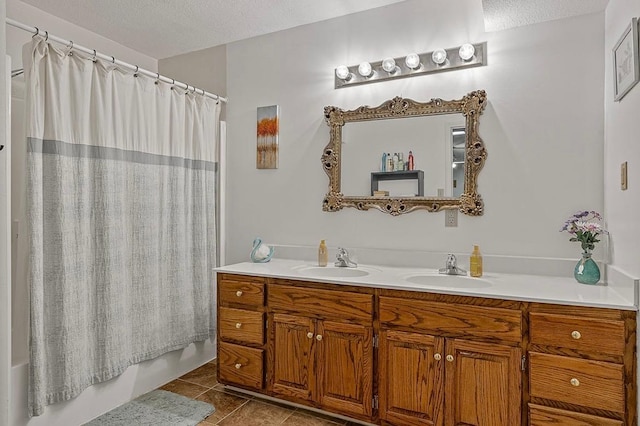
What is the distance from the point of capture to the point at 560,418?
174 centimetres

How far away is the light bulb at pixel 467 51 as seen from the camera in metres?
2.40

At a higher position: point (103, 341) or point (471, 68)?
point (471, 68)

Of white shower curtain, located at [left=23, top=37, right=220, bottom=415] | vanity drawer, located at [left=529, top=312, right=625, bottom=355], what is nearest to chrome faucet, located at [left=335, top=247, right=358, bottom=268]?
white shower curtain, located at [left=23, top=37, right=220, bottom=415]

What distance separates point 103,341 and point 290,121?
1.91m

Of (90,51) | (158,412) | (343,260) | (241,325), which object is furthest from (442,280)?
(90,51)

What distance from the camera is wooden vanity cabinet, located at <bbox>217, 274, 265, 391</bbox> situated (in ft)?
8.12

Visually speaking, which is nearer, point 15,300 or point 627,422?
point 627,422

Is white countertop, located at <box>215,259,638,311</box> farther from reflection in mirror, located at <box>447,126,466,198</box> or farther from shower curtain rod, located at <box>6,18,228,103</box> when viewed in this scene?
shower curtain rod, located at <box>6,18,228,103</box>

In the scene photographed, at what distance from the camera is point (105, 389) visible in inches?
94.3

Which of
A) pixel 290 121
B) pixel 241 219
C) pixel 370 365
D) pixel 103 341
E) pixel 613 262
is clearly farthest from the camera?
pixel 241 219

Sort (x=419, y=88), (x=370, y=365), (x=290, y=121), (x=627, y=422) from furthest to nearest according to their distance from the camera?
(x=290, y=121)
(x=419, y=88)
(x=370, y=365)
(x=627, y=422)

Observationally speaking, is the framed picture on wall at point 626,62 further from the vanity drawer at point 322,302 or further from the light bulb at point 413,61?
the vanity drawer at point 322,302

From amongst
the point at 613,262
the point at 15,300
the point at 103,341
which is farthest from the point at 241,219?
the point at 613,262

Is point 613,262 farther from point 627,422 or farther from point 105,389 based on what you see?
point 105,389
